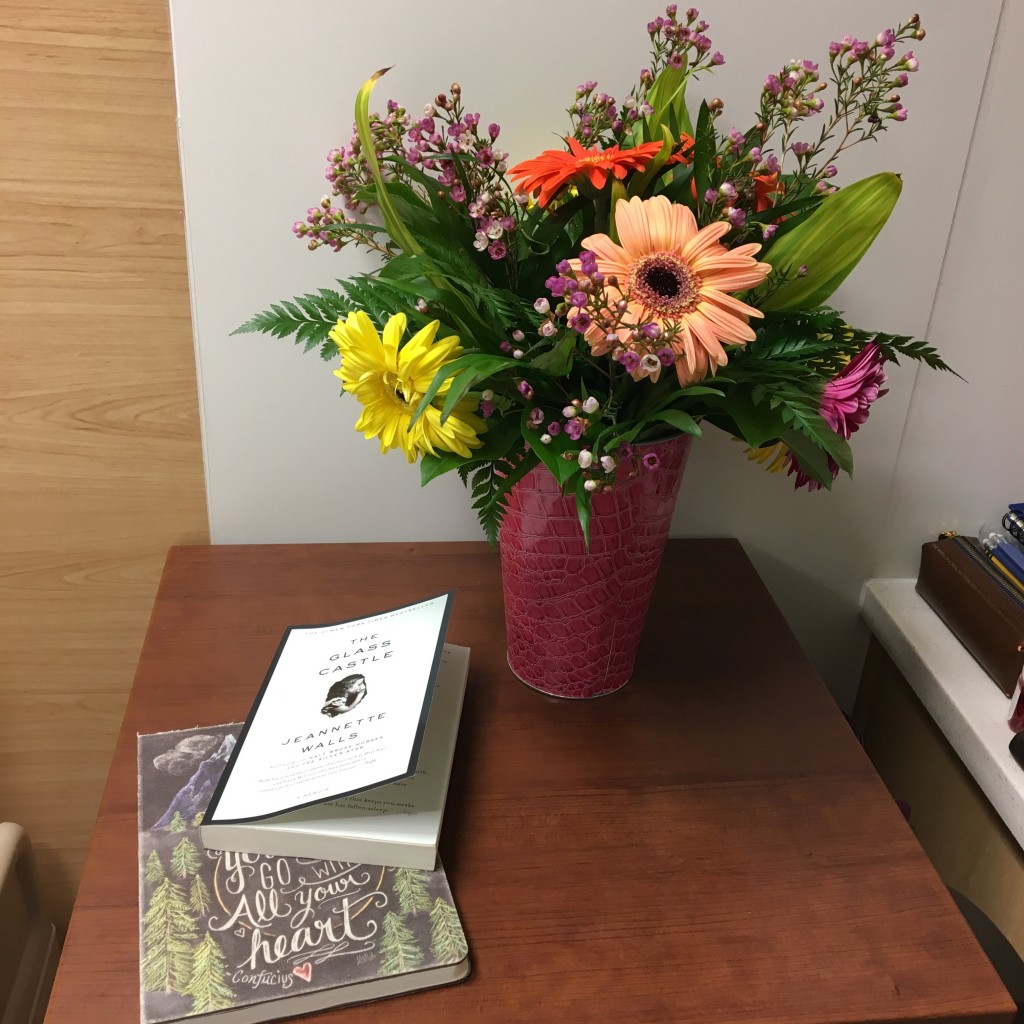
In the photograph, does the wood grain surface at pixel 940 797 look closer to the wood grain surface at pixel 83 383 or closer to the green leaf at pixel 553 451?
the green leaf at pixel 553 451

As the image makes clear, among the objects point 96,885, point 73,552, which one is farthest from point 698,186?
point 73,552

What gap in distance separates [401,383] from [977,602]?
26.4 inches

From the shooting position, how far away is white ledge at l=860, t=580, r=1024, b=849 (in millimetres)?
816

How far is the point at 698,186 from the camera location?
24.1 inches

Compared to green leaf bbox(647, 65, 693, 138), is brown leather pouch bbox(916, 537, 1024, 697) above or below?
below

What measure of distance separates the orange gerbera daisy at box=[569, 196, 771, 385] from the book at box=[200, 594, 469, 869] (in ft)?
1.01

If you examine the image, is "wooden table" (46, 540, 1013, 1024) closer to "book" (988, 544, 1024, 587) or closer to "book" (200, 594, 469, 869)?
"book" (200, 594, 469, 869)

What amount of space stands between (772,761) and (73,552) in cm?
76

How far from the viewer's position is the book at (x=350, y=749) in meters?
0.60

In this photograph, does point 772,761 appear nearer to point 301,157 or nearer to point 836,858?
point 836,858

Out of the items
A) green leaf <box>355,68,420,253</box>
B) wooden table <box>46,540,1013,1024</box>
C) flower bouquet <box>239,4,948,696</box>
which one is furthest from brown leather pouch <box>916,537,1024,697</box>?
green leaf <box>355,68,420,253</box>

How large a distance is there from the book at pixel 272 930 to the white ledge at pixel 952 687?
53 centimetres

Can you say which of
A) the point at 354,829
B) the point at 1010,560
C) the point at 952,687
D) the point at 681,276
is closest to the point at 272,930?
the point at 354,829

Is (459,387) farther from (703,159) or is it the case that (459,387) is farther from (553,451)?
(703,159)
